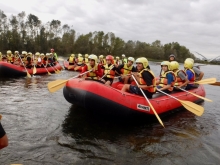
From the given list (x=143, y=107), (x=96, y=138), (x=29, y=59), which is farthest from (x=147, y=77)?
(x=29, y=59)

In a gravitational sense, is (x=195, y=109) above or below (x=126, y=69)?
below

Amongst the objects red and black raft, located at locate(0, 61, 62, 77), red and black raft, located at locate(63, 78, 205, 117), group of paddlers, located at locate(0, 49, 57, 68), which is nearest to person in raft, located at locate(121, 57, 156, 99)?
red and black raft, located at locate(63, 78, 205, 117)

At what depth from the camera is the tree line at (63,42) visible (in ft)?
Result: 147

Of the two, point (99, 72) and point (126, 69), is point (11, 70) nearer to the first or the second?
point (99, 72)

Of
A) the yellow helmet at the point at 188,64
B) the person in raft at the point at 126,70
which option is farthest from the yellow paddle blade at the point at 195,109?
the yellow helmet at the point at 188,64

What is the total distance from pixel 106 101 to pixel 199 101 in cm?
516

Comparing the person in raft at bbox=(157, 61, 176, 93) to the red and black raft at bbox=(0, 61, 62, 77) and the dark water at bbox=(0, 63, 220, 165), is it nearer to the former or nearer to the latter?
the dark water at bbox=(0, 63, 220, 165)

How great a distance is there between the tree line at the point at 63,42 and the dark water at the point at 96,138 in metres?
40.4

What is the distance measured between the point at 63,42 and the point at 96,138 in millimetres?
51423

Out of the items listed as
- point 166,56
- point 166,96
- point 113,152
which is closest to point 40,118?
point 113,152

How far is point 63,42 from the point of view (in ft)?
177

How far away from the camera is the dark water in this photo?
13.4 ft

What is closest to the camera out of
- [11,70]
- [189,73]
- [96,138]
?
[96,138]

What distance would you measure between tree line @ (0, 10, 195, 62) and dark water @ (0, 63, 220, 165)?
40425mm
